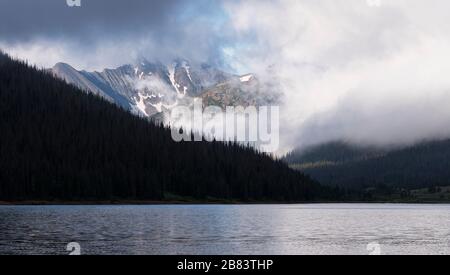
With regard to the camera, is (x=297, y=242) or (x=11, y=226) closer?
(x=297, y=242)

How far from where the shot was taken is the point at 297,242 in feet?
308

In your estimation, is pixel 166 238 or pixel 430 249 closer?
pixel 430 249
